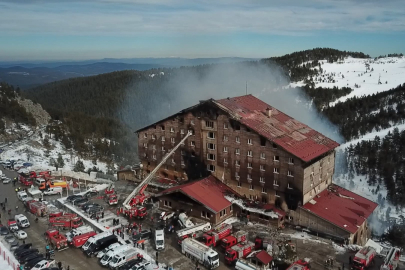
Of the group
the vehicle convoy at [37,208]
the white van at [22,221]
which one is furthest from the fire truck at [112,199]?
the white van at [22,221]

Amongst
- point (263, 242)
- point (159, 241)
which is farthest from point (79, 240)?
point (263, 242)

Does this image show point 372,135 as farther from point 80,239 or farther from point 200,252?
point 80,239

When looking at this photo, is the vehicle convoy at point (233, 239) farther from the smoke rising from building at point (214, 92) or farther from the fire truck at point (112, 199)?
the smoke rising from building at point (214, 92)

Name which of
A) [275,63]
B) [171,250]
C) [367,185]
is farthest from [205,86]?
[171,250]

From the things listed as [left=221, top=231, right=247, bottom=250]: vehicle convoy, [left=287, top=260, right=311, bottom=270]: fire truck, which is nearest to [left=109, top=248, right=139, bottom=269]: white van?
[left=221, top=231, right=247, bottom=250]: vehicle convoy

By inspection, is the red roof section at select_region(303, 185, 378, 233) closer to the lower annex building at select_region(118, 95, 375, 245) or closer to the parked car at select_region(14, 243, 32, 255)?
the lower annex building at select_region(118, 95, 375, 245)
